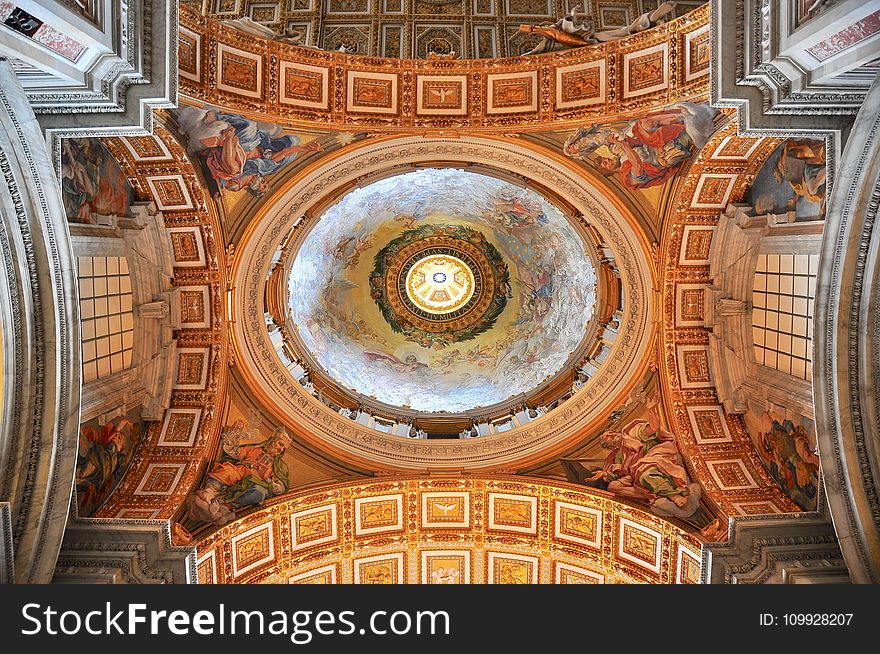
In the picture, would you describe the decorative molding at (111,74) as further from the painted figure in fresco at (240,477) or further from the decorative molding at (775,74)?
the decorative molding at (775,74)

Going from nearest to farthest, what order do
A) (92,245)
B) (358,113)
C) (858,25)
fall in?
1. (858,25)
2. (92,245)
3. (358,113)

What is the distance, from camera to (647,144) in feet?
44.9

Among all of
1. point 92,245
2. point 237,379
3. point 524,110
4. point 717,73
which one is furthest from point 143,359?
point 717,73

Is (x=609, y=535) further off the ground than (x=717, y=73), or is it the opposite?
(x=717, y=73)

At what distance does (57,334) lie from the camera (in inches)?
382

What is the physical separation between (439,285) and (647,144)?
9570mm

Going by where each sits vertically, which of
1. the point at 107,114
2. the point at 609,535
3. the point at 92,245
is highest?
the point at 107,114

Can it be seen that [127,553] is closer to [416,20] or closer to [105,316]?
[105,316]

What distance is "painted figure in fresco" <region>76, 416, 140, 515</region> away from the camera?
1295 centimetres

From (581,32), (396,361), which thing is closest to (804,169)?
(581,32)

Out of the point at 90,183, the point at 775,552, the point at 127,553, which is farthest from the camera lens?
the point at 90,183

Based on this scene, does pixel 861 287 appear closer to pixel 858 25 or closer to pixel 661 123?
pixel 858 25

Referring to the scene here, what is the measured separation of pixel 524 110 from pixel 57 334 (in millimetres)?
9563

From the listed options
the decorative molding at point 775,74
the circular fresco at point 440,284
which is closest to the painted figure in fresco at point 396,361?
the circular fresco at point 440,284
